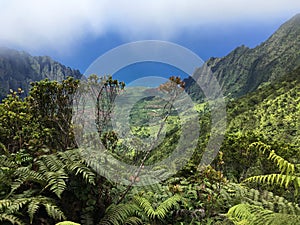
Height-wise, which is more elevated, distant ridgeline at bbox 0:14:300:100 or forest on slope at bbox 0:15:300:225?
distant ridgeline at bbox 0:14:300:100

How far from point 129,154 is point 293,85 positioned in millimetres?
44980

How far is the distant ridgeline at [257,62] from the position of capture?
9366 centimetres

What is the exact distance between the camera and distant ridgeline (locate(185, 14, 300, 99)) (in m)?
93.7

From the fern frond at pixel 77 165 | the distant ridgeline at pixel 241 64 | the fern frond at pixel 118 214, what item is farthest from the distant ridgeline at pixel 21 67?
the fern frond at pixel 118 214

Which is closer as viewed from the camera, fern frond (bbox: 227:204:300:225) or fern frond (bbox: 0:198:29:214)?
fern frond (bbox: 227:204:300:225)

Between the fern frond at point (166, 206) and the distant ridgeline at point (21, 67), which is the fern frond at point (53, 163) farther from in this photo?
the distant ridgeline at point (21, 67)

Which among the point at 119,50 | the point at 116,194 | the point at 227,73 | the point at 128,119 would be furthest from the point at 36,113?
the point at 227,73

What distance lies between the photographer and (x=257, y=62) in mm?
115500

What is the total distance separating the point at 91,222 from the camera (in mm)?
3164

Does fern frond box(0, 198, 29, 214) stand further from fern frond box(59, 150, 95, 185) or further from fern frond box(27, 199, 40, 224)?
fern frond box(59, 150, 95, 185)

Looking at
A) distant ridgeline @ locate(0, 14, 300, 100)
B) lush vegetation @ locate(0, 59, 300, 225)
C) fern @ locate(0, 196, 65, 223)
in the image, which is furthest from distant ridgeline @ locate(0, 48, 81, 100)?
fern @ locate(0, 196, 65, 223)

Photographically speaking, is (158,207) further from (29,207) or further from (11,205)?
(11,205)

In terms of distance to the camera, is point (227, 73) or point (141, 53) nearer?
point (141, 53)

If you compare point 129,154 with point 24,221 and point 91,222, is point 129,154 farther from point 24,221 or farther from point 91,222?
point 24,221
